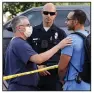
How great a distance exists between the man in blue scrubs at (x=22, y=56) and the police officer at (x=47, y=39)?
8cm

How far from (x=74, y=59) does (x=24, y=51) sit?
1.64 feet

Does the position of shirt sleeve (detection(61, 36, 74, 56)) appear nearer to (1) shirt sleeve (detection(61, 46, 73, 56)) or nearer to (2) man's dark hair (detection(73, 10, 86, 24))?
(1) shirt sleeve (detection(61, 46, 73, 56))

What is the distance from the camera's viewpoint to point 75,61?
3.52 meters

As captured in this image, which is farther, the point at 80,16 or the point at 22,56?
the point at 80,16

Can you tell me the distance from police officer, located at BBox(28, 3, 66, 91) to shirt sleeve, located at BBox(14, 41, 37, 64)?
0.46 feet

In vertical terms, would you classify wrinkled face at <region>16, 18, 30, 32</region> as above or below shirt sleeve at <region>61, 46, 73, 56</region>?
above

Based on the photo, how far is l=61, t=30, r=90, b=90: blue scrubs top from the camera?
349 centimetres

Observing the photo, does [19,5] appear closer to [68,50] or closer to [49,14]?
[49,14]

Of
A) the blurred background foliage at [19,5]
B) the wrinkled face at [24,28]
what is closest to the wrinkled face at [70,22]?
the blurred background foliage at [19,5]

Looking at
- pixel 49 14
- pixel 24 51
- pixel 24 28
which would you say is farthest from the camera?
pixel 49 14

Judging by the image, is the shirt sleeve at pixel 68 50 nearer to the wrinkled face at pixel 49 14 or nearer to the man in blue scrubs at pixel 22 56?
the man in blue scrubs at pixel 22 56

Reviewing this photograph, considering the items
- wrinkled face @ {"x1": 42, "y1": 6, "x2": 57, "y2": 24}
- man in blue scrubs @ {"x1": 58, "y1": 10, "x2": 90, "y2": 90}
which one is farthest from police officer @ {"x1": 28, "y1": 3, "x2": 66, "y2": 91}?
man in blue scrubs @ {"x1": 58, "y1": 10, "x2": 90, "y2": 90}

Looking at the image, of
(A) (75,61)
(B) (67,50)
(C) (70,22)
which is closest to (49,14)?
(C) (70,22)

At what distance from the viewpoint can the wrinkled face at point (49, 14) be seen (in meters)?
3.64
